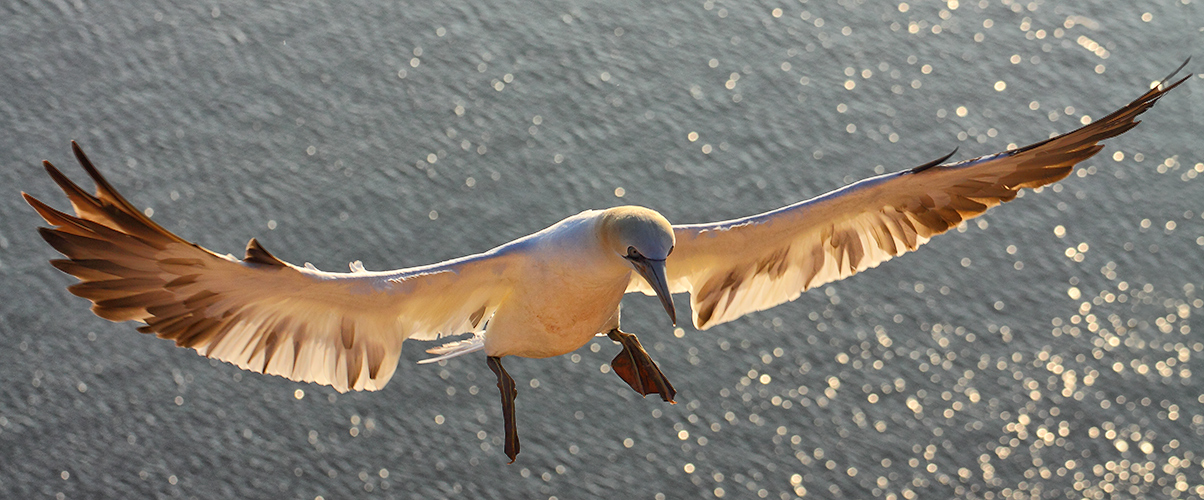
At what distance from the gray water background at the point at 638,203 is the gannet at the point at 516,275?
10.6 feet

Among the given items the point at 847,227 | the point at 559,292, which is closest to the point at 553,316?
the point at 559,292

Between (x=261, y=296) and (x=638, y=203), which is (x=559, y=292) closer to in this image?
(x=261, y=296)

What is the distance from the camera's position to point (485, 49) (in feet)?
33.6

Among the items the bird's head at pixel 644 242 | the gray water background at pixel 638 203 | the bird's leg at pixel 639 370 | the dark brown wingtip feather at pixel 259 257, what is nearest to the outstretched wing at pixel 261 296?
the dark brown wingtip feather at pixel 259 257

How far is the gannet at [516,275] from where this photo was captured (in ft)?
12.7

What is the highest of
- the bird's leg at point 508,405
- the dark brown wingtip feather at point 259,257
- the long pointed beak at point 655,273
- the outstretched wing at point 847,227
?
the long pointed beak at point 655,273

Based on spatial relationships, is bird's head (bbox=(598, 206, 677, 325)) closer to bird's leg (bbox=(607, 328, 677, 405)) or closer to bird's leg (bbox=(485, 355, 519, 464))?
bird's leg (bbox=(485, 355, 519, 464))

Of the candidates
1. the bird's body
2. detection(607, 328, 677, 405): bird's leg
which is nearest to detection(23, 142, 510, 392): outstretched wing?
the bird's body

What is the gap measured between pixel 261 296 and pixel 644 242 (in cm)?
136

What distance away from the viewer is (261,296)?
422cm

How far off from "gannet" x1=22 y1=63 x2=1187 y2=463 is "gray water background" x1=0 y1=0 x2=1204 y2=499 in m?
3.23

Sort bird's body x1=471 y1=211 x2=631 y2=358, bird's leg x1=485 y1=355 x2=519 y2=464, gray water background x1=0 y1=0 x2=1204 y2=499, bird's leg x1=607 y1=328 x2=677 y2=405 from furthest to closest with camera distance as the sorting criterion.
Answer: gray water background x1=0 y1=0 x2=1204 y2=499 → bird's leg x1=607 y1=328 x2=677 y2=405 → bird's leg x1=485 y1=355 x2=519 y2=464 → bird's body x1=471 y1=211 x2=631 y2=358

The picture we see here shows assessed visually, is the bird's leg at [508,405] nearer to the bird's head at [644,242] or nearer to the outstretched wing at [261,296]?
the outstretched wing at [261,296]

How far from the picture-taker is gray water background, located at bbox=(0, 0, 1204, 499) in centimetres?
815
